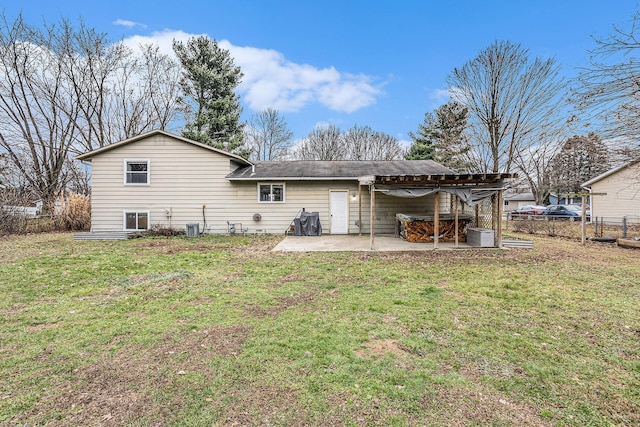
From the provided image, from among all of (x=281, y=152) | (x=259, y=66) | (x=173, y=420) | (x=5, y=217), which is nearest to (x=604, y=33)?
(x=173, y=420)

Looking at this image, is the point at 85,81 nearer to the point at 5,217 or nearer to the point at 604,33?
the point at 5,217

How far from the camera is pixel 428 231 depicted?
9.92 metres

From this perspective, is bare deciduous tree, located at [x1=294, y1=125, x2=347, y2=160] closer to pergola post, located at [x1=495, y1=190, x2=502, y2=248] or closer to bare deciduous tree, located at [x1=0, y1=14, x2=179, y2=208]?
bare deciduous tree, located at [x1=0, y1=14, x2=179, y2=208]

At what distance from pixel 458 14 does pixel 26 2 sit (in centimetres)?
2159

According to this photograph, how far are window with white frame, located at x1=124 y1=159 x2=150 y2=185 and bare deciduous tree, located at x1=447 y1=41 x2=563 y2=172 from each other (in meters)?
17.8

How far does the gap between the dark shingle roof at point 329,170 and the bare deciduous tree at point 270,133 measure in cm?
1711

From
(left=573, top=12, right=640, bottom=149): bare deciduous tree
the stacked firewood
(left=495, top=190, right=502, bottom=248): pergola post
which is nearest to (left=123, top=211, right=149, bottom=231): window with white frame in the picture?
the stacked firewood

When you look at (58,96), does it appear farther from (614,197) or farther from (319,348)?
(614,197)

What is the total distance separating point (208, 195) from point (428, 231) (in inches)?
337

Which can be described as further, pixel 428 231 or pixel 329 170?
pixel 329 170

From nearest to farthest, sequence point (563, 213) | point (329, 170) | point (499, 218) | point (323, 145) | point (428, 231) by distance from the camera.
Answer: point (499, 218) → point (428, 231) → point (329, 170) → point (563, 213) → point (323, 145)

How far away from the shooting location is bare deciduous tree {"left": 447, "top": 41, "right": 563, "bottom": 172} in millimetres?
16391

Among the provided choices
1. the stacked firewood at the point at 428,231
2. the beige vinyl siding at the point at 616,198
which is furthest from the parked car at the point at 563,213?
the stacked firewood at the point at 428,231

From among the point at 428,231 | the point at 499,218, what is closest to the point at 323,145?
the point at 428,231
